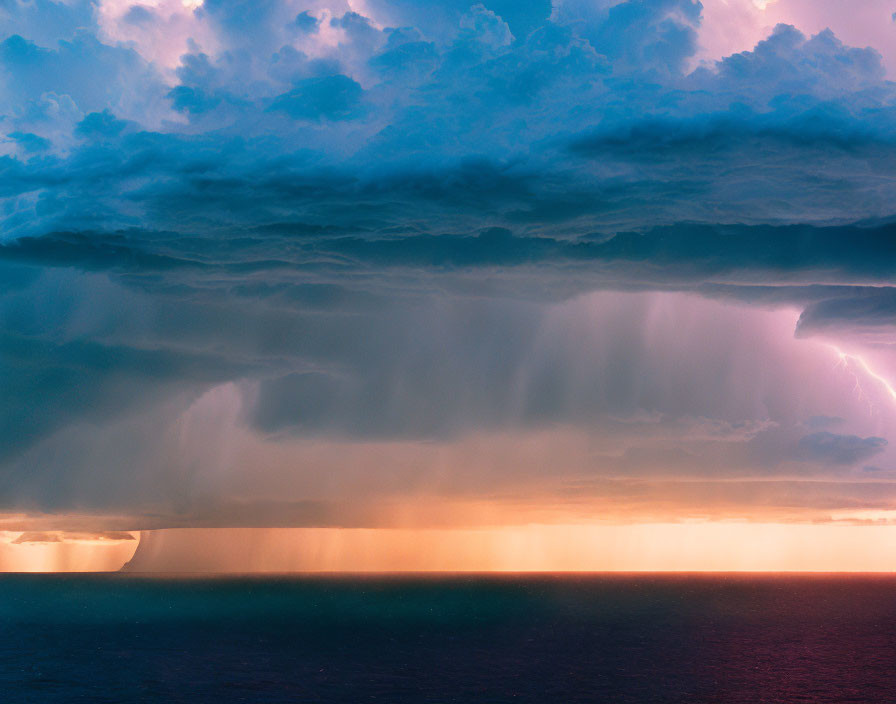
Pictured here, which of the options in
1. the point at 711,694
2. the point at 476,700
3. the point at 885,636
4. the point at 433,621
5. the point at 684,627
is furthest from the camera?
the point at 433,621

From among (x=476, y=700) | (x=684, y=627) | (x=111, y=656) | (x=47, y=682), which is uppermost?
(x=684, y=627)

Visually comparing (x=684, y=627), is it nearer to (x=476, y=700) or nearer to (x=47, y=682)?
(x=476, y=700)

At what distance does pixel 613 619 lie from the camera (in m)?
196

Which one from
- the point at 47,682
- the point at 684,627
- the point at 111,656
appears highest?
the point at 684,627

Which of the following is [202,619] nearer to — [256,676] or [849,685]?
[256,676]

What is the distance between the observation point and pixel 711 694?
92250 mm

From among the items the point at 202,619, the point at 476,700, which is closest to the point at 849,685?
the point at 476,700

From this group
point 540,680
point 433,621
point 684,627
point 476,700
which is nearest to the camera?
point 476,700

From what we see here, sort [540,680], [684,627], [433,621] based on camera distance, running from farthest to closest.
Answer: [433,621], [684,627], [540,680]

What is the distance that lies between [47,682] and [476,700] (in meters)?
46.8

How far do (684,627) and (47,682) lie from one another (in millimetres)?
116585

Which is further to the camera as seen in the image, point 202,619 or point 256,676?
point 202,619

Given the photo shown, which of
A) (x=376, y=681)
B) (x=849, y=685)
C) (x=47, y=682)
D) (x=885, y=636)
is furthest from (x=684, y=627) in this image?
(x=47, y=682)

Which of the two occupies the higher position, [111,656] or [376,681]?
[111,656]
